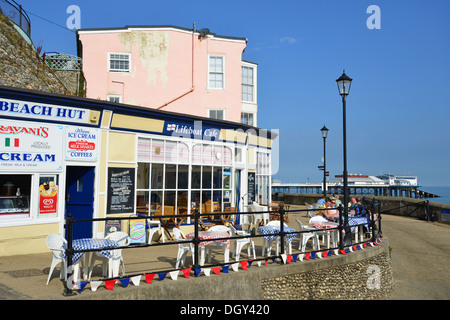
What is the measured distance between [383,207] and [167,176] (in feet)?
66.0

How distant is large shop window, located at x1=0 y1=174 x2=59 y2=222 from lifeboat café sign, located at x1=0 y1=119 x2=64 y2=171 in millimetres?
320

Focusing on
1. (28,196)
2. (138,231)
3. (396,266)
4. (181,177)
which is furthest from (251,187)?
(28,196)

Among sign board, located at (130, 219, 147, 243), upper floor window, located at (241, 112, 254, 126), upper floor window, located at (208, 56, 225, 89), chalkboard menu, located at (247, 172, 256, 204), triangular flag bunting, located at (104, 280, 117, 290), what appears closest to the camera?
triangular flag bunting, located at (104, 280, 117, 290)

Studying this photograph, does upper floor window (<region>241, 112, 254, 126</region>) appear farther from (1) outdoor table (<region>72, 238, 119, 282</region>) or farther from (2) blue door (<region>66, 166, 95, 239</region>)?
(1) outdoor table (<region>72, 238, 119, 282</region>)

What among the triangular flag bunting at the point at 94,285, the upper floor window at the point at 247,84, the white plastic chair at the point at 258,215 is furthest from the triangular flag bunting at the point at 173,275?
the upper floor window at the point at 247,84

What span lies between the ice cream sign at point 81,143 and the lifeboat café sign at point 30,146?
231 mm

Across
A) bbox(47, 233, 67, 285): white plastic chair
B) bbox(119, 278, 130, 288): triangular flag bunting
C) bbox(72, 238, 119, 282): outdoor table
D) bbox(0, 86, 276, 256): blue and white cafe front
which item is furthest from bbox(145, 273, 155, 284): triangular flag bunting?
bbox(0, 86, 276, 256): blue and white cafe front

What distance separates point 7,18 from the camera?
1880 centimetres

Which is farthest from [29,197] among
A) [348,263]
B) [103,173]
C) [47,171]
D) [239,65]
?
[239,65]

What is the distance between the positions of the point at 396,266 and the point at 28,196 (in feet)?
38.8

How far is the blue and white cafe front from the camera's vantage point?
928 centimetres

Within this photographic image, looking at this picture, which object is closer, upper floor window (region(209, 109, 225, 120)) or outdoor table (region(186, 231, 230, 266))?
outdoor table (region(186, 231, 230, 266))
